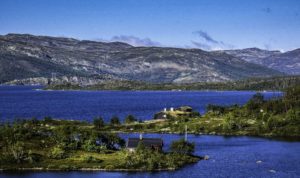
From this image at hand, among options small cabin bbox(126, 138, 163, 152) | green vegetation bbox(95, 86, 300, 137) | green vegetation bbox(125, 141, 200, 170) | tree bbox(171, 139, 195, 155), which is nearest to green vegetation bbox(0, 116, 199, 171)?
green vegetation bbox(125, 141, 200, 170)

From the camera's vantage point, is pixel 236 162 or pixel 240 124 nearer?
pixel 236 162

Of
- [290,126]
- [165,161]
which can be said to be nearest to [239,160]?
[165,161]

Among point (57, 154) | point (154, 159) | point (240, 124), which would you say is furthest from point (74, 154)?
point (240, 124)

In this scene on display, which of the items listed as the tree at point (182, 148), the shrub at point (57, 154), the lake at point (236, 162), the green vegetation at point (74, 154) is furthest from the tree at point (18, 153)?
the tree at point (182, 148)

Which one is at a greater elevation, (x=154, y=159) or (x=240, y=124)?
(x=240, y=124)

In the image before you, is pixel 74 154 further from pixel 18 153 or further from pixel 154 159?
pixel 154 159

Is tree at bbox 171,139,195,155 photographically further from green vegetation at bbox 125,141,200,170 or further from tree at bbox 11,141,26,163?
tree at bbox 11,141,26,163

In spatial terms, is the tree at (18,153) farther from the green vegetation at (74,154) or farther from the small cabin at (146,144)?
the small cabin at (146,144)

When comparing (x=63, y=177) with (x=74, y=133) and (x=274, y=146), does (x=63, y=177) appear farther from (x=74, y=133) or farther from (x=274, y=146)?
(x=274, y=146)

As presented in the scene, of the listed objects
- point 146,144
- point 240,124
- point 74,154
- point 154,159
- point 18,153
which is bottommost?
point 74,154
